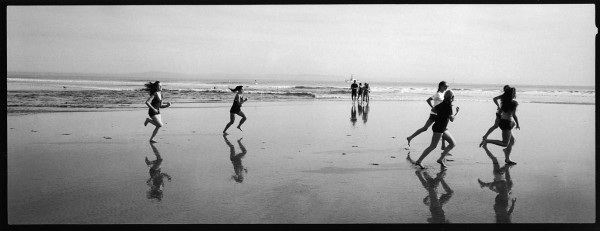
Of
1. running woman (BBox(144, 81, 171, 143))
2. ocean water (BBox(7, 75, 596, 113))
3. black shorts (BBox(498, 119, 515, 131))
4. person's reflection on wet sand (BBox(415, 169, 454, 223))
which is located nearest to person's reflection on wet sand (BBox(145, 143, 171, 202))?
running woman (BBox(144, 81, 171, 143))

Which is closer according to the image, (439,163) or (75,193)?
(75,193)

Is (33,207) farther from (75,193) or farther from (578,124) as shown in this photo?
(578,124)

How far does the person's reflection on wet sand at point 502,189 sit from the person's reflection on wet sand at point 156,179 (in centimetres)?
370

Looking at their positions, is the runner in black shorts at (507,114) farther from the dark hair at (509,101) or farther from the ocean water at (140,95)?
the ocean water at (140,95)

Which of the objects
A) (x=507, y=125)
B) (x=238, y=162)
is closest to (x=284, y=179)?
(x=238, y=162)

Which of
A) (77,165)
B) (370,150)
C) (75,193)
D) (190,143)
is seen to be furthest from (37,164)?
(370,150)

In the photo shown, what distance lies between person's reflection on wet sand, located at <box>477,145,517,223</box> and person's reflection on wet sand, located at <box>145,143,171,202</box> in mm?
3703

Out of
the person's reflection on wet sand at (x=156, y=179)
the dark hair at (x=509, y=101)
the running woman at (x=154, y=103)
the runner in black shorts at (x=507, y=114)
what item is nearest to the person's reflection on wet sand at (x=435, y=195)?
the runner in black shorts at (x=507, y=114)

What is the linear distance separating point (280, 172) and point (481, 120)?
9817 millimetres

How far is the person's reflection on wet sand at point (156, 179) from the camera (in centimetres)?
518

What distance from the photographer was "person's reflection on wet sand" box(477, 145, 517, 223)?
463 centimetres

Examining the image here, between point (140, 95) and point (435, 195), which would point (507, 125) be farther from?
point (140, 95)

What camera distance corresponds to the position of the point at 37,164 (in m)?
6.93
